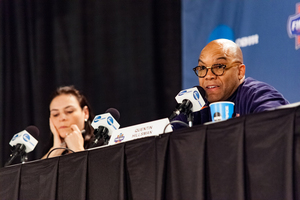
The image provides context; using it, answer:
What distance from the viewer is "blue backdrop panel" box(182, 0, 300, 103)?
2617 millimetres

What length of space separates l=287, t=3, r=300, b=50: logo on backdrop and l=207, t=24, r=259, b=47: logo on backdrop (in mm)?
261

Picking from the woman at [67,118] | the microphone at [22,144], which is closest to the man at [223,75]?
the microphone at [22,144]

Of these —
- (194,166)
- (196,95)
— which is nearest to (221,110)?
(196,95)

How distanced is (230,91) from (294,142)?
1090 mm

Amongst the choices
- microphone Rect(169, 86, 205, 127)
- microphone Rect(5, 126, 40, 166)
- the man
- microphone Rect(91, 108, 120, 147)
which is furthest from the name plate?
microphone Rect(5, 126, 40, 166)

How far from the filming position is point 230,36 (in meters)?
3.02

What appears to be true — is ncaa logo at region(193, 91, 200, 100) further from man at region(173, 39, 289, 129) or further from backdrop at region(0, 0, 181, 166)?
backdrop at region(0, 0, 181, 166)

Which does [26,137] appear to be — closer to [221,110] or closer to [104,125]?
[104,125]

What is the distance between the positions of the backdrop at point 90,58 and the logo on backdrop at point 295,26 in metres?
1.23

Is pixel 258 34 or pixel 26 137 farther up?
pixel 258 34

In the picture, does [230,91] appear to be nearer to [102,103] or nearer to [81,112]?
[81,112]

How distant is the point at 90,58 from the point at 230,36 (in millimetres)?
1684

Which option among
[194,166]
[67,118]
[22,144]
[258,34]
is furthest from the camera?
[67,118]

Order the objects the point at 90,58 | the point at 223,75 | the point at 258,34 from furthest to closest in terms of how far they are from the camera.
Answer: the point at 90,58
the point at 258,34
the point at 223,75
